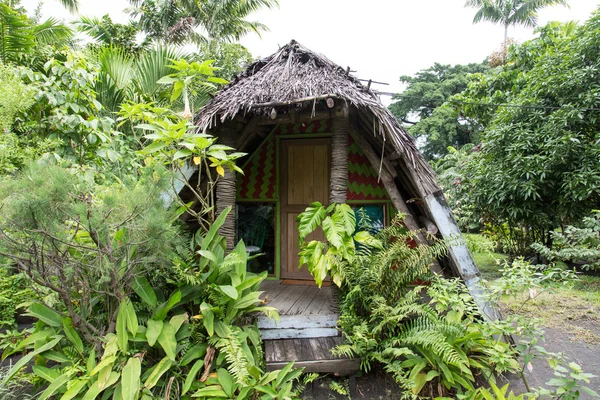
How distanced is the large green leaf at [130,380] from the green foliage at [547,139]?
21.8 ft

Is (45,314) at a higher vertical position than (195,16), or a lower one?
lower

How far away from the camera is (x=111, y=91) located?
17.9ft

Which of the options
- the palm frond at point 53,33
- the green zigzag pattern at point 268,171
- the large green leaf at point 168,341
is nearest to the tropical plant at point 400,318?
the large green leaf at point 168,341

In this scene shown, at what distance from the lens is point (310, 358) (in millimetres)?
3041

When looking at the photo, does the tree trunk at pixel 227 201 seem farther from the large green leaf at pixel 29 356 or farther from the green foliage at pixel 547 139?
the green foliage at pixel 547 139

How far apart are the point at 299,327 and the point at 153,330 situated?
1477 mm

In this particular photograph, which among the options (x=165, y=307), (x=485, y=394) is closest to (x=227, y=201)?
(x=165, y=307)

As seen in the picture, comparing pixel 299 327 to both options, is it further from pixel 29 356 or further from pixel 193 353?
pixel 29 356

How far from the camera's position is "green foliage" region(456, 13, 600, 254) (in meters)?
5.49

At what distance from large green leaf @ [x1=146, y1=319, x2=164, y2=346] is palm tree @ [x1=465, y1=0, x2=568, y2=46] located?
24521 mm

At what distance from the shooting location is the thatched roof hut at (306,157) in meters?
3.47

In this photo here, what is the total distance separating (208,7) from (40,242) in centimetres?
1252

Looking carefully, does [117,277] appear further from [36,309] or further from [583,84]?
[583,84]

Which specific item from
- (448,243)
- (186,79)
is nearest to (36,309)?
(186,79)
